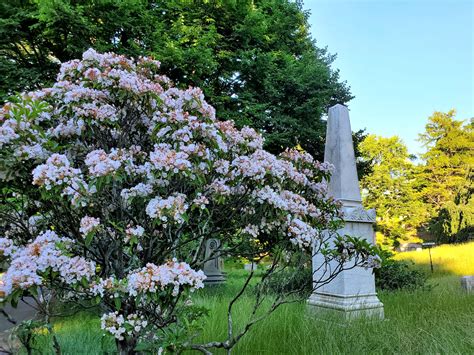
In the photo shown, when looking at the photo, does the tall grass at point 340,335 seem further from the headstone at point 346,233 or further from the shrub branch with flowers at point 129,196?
the shrub branch with flowers at point 129,196

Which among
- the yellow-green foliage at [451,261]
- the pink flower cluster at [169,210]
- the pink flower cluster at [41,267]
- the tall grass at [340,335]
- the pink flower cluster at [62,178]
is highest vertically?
the pink flower cluster at [62,178]

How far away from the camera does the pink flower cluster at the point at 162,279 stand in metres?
1.67

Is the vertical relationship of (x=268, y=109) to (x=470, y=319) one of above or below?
above

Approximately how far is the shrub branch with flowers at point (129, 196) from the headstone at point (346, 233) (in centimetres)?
246

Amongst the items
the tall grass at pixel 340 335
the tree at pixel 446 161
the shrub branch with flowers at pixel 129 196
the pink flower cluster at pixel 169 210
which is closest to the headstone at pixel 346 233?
the tall grass at pixel 340 335

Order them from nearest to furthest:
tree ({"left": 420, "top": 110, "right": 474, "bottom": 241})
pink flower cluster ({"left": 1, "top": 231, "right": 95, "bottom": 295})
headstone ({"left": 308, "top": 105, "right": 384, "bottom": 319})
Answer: pink flower cluster ({"left": 1, "top": 231, "right": 95, "bottom": 295}) → headstone ({"left": 308, "top": 105, "right": 384, "bottom": 319}) → tree ({"left": 420, "top": 110, "right": 474, "bottom": 241})

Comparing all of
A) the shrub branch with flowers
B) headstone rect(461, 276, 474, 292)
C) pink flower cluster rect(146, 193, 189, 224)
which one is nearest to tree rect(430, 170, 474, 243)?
headstone rect(461, 276, 474, 292)

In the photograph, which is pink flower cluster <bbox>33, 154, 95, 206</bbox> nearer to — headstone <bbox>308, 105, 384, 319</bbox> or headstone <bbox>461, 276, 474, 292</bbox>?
headstone <bbox>308, 105, 384, 319</bbox>

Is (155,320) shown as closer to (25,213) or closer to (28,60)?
(25,213)

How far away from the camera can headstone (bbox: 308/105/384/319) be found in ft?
16.5

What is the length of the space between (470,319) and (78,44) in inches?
376

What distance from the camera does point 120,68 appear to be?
7.82 ft

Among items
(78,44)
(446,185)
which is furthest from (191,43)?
(446,185)

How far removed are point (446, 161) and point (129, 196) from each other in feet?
101
